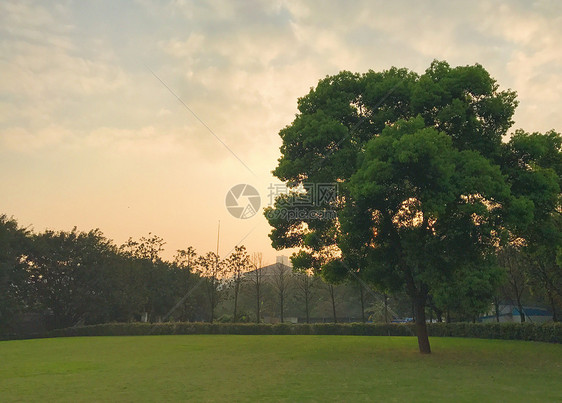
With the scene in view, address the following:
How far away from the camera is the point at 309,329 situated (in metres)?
48.3

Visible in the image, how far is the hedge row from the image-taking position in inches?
1479

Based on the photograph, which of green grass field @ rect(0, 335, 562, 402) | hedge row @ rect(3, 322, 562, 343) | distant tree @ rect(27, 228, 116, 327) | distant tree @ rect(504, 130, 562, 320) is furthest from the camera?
distant tree @ rect(27, 228, 116, 327)

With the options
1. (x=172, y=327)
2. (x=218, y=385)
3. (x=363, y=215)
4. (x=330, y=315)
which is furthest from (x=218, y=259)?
(x=218, y=385)

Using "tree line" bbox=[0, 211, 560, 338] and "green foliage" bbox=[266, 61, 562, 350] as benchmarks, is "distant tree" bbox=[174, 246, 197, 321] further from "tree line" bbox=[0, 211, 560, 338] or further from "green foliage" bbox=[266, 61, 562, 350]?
"green foliage" bbox=[266, 61, 562, 350]

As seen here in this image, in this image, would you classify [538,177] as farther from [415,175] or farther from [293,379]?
[293,379]

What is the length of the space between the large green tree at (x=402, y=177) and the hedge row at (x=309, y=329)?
758 inches

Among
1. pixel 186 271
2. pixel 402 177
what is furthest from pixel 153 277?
pixel 402 177

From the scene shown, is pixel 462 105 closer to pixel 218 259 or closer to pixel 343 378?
pixel 343 378

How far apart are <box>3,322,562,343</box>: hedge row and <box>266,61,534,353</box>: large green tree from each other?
19248 millimetres

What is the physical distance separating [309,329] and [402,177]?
34.9m

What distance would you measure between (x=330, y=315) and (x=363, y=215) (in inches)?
3237

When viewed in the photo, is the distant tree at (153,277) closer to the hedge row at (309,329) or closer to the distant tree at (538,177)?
the hedge row at (309,329)

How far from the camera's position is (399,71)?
2189cm

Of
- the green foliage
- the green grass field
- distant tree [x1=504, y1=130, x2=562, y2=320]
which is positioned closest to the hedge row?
the green grass field
